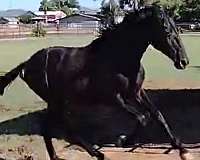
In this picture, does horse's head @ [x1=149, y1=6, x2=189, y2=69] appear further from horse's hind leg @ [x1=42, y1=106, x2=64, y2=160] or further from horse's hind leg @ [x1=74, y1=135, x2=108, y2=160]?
horse's hind leg @ [x1=42, y1=106, x2=64, y2=160]

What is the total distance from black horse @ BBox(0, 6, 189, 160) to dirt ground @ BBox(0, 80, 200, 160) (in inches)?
28.7

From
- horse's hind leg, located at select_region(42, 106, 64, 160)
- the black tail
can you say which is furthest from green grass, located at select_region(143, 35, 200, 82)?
horse's hind leg, located at select_region(42, 106, 64, 160)

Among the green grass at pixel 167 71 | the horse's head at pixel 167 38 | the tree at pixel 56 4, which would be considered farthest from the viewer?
the tree at pixel 56 4

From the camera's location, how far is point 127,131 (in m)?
9.30

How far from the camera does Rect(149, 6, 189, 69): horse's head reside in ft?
21.2

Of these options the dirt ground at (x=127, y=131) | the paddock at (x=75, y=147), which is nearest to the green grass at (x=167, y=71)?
the paddock at (x=75, y=147)

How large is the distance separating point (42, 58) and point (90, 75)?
77 centimetres

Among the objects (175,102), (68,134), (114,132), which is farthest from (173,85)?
(68,134)

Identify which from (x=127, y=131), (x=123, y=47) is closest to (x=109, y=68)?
(x=123, y=47)

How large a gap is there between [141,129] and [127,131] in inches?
17.6

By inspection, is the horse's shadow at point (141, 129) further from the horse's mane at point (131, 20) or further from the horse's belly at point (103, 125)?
the horse's mane at point (131, 20)

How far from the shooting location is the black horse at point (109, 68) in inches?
261

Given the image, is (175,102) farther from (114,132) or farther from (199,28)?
(199,28)

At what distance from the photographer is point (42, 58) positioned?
738 centimetres
